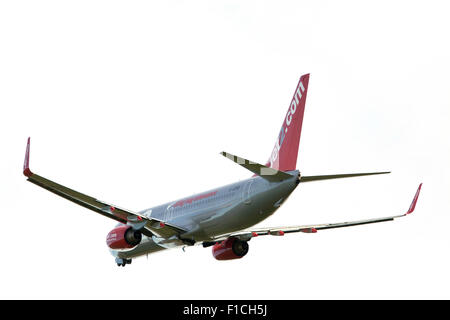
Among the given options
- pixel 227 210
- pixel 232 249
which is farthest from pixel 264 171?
pixel 232 249

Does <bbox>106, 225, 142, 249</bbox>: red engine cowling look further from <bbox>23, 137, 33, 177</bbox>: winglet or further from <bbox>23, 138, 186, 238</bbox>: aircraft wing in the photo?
<bbox>23, 137, 33, 177</bbox>: winglet

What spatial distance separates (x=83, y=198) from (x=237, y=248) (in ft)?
38.1

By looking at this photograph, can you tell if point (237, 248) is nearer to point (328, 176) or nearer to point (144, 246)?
point (144, 246)

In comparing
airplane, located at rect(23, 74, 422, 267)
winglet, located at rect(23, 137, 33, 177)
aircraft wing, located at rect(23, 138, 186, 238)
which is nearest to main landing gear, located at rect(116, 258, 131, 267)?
airplane, located at rect(23, 74, 422, 267)

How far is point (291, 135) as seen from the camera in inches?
1628

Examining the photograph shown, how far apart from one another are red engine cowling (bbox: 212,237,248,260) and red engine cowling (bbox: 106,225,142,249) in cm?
602

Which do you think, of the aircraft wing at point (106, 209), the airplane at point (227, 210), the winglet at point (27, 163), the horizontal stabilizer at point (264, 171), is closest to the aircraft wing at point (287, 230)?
the airplane at point (227, 210)

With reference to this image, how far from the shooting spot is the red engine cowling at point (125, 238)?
4259 centimetres

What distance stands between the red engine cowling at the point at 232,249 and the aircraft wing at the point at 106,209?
4.09 meters

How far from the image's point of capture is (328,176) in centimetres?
3703

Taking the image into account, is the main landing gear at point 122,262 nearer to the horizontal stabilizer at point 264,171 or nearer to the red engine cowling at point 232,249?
the red engine cowling at point 232,249

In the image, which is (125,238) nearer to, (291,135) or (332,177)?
(291,135)

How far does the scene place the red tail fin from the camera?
4066 centimetres

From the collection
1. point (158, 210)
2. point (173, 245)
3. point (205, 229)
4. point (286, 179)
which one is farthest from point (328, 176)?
point (158, 210)
